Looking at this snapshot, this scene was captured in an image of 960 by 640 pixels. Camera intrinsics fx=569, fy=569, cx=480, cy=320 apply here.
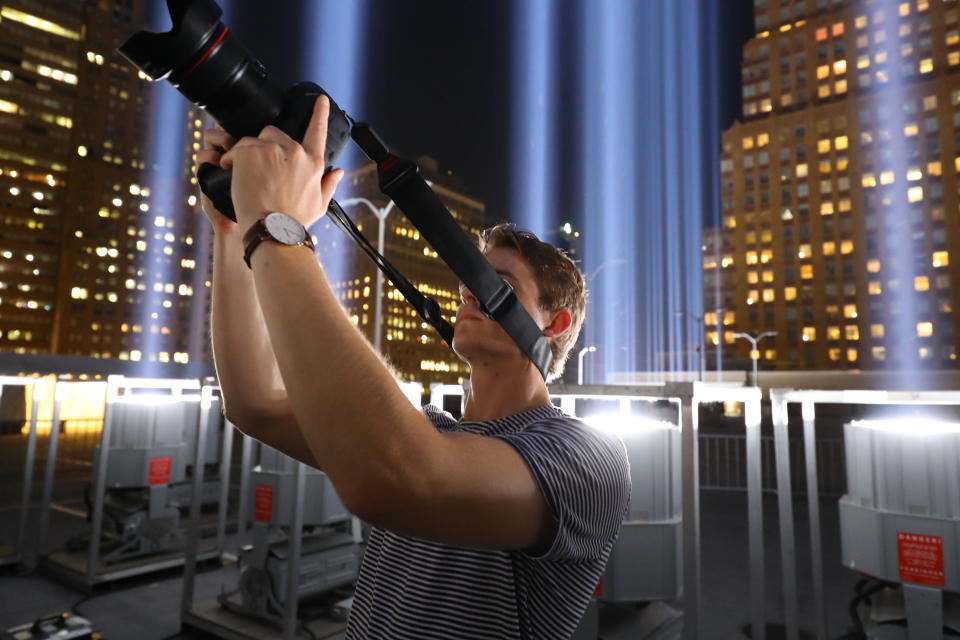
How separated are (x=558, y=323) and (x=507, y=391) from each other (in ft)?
0.94

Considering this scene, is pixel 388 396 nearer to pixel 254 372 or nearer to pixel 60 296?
pixel 254 372

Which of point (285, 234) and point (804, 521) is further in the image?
point (804, 521)

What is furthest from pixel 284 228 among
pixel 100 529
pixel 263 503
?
pixel 100 529

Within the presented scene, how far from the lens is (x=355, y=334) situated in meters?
0.93

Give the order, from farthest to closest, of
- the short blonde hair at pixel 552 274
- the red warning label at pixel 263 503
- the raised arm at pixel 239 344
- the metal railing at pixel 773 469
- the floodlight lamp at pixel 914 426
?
the metal railing at pixel 773 469
the red warning label at pixel 263 503
the floodlight lamp at pixel 914 426
the short blonde hair at pixel 552 274
the raised arm at pixel 239 344

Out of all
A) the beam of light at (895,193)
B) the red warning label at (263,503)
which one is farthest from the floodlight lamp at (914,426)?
the beam of light at (895,193)

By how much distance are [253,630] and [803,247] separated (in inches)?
4070

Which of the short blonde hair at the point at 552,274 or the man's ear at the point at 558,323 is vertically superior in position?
the short blonde hair at the point at 552,274

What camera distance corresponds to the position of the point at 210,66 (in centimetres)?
111

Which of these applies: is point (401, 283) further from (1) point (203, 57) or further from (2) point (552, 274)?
(1) point (203, 57)

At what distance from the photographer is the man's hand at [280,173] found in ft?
3.34

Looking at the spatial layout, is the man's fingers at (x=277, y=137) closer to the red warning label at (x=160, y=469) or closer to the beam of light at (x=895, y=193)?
the red warning label at (x=160, y=469)

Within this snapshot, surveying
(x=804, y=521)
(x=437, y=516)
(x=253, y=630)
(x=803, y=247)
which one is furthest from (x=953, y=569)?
(x=803, y=247)

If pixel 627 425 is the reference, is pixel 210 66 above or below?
above
